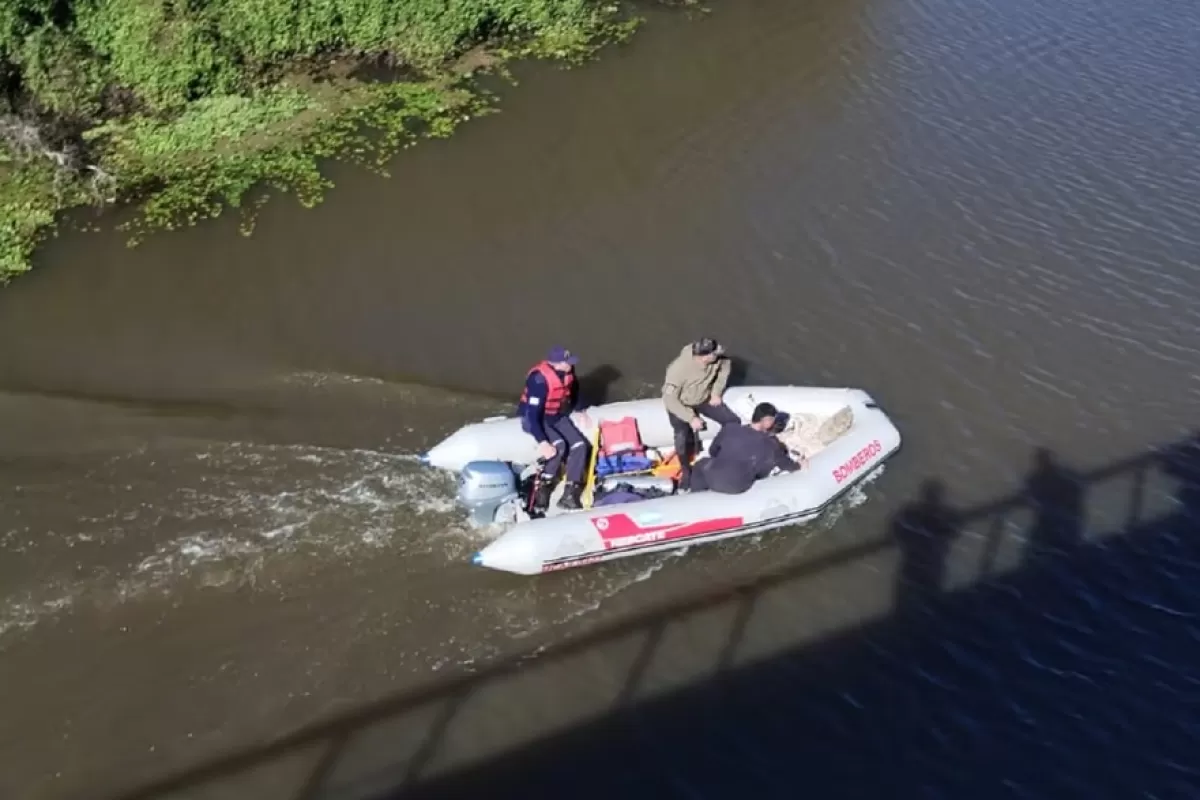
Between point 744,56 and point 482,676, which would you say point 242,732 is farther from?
point 744,56

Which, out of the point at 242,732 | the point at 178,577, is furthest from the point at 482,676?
the point at 178,577

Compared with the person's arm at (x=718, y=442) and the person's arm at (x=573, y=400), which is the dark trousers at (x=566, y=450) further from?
the person's arm at (x=718, y=442)

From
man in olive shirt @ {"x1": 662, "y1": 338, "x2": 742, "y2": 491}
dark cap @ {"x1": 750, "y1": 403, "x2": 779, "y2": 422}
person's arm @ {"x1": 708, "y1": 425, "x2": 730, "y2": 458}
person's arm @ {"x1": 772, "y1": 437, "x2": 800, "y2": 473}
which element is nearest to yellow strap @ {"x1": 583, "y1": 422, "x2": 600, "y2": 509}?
man in olive shirt @ {"x1": 662, "y1": 338, "x2": 742, "y2": 491}

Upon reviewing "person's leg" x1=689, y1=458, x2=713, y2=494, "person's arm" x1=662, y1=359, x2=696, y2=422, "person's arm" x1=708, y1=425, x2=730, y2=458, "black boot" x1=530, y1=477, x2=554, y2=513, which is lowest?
"black boot" x1=530, y1=477, x2=554, y2=513

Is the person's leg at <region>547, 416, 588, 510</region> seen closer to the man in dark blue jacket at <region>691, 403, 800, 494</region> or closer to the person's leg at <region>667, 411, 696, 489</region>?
the person's leg at <region>667, 411, 696, 489</region>

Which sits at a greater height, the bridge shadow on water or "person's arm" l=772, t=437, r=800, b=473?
"person's arm" l=772, t=437, r=800, b=473

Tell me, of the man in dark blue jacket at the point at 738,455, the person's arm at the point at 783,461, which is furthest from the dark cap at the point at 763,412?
the person's arm at the point at 783,461
